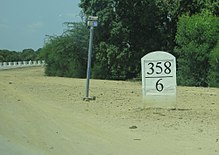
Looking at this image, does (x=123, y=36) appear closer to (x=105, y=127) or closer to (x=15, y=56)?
(x=105, y=127)

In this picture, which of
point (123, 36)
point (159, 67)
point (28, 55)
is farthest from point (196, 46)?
point (28, 55)

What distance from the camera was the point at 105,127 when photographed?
13180 mm

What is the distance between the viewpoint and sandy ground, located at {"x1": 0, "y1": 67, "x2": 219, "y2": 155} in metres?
10.5

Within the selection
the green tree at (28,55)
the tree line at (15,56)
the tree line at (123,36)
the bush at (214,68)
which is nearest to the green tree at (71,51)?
the tree line at (123,36)

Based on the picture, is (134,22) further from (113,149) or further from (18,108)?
(113,149)

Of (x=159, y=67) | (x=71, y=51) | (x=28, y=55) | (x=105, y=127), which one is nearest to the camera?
(x=105, y=127)

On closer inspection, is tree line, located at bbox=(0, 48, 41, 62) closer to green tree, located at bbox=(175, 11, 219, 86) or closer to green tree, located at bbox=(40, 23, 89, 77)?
green tree, located at bbox=(40, 23, 89, 77)

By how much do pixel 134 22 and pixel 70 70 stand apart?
733 cm

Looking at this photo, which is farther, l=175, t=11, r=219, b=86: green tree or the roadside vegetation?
the roadside vegetation

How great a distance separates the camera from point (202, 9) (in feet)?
137

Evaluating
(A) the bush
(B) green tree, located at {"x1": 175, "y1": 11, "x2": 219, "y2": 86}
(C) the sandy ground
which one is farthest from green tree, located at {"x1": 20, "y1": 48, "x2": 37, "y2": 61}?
(C) the sandy ground

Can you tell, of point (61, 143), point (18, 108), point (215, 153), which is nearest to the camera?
point (215, 153)

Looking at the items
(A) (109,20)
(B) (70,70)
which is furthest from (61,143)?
(B) (70,70)

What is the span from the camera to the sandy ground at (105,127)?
1055cm
